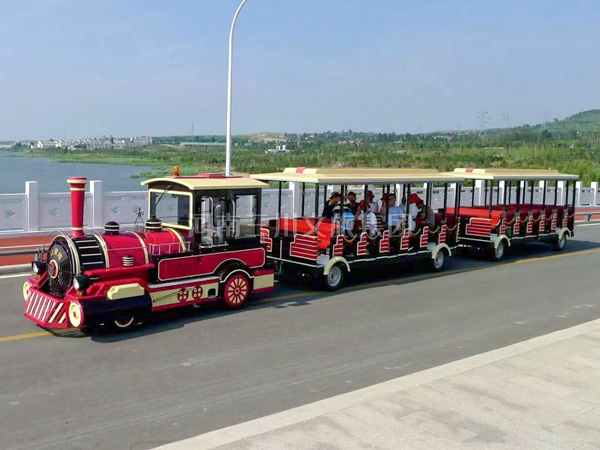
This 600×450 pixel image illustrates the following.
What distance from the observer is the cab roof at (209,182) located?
9922 mm

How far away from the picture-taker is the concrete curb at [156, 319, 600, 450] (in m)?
5.61

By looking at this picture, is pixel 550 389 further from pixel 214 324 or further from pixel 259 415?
pixel 214 324

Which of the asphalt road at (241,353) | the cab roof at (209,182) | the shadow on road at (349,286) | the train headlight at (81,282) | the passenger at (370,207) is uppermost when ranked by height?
the cab roof at (209,182)

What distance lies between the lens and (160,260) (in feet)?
31.2

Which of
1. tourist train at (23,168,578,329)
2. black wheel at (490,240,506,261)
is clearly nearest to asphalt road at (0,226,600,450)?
tourist train at (23,168,578,329)

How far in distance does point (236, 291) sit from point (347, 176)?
3.40 meters

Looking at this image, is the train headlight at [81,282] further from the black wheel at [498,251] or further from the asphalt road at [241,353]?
the black wheel at [498,251]

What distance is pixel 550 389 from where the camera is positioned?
701 cm

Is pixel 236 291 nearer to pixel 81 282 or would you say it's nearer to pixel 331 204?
pixel 81 282

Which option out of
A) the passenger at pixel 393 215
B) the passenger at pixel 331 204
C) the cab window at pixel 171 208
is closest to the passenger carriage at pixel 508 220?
the passenger at pixel 393 215

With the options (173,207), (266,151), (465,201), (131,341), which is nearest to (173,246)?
(173,207)


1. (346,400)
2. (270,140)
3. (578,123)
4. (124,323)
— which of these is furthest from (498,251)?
(578,123)

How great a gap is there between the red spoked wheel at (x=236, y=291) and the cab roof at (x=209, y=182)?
142cm

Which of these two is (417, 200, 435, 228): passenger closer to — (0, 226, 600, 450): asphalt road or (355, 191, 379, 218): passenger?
(355, 191, 379, 218): passenger
